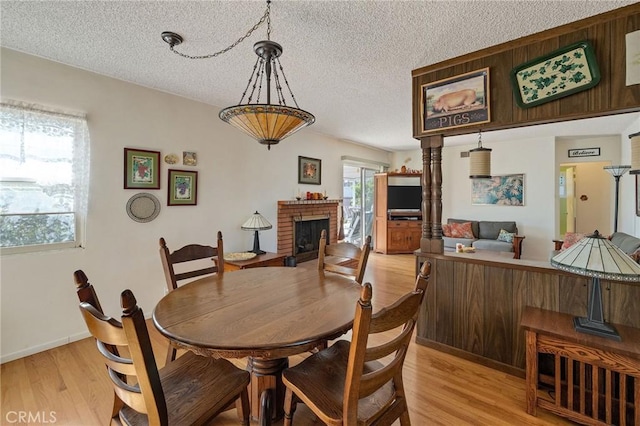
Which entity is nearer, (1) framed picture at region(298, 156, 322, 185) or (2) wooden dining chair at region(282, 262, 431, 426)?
(2) wooden dining chair at region(282, 262, 431, 426)

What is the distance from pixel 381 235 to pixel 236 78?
4.97 m

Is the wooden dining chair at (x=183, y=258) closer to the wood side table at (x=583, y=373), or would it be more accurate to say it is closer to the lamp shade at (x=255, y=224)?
the lamp shade at (x=255, y=224)

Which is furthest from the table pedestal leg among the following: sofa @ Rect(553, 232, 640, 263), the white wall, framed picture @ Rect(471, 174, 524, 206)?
framed picture @ Rect(471, 174, 524, 206)

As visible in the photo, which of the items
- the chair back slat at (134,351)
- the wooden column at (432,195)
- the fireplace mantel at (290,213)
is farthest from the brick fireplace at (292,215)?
the chair back slat at (134,351)

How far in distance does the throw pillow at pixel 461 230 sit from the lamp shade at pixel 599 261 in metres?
4.44

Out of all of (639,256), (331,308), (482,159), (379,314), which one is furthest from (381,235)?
(379,314)

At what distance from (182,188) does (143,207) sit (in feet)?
1.52

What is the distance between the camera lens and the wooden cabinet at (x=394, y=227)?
6.59 meters

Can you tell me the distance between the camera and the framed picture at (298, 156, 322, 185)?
493 centimetres

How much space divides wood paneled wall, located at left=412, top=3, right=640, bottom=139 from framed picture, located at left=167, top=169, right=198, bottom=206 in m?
2.69

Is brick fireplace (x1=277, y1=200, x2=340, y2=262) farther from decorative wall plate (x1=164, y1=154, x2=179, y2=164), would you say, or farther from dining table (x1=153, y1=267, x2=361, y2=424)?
dining table (x1=153, y1=267, x2=361, y2=424)

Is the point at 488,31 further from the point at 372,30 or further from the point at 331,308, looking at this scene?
the point at 331,308

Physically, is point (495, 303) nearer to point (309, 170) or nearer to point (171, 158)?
point (171, 158)

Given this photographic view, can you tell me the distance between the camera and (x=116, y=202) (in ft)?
9.24
